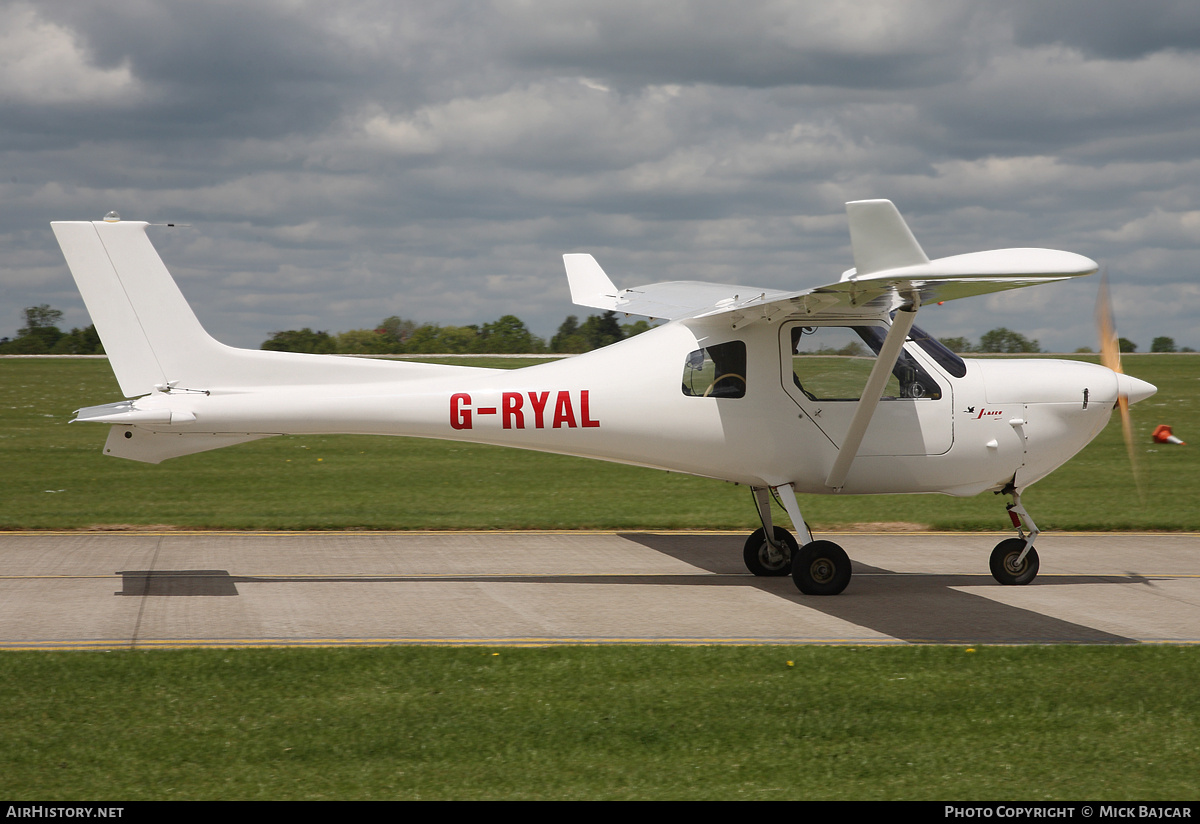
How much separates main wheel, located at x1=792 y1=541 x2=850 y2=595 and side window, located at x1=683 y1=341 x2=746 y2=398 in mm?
1695

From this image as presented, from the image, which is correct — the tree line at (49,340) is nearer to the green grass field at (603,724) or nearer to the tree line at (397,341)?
the tree line at (397,341)

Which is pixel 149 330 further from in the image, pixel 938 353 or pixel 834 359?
pixel 938 353

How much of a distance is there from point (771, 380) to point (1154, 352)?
7980 cm

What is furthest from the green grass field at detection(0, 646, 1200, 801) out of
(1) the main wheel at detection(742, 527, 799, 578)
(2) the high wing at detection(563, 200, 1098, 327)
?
(1) the main wheel at detection(742, 527, 799, 578)

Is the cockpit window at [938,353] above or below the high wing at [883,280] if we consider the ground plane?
below

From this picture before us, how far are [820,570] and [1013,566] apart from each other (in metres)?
2.29

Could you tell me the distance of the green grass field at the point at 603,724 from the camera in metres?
5.72

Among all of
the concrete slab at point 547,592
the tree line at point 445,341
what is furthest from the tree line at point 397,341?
the concrete slab at point 547,592

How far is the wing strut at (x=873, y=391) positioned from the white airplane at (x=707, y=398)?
19 mm

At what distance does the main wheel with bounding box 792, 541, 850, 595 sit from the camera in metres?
10.9

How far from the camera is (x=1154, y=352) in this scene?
80875 millimetres

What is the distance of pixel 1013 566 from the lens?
11.6m

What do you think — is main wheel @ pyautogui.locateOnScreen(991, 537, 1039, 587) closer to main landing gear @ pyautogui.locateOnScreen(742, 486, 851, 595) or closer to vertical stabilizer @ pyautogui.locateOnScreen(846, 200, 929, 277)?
main landing gear @ pyautogui.locateOnScreen(742, 486, 851, 595)
